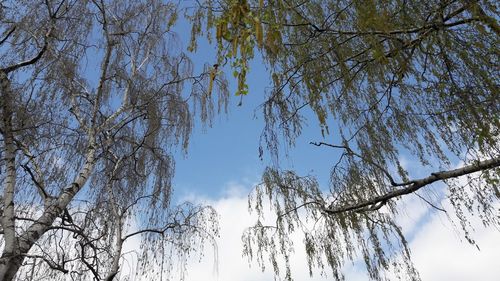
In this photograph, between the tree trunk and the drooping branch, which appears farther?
the tree trunk

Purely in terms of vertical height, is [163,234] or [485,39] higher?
[163,234]

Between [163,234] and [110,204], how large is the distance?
3.14 feet

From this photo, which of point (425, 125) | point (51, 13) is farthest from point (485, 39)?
point (51, 13)

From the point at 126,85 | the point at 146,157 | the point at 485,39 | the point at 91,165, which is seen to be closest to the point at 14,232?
the point at 91,165

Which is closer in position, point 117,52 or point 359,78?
point 359,78

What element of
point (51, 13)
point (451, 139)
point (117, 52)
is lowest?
point (451, 139)

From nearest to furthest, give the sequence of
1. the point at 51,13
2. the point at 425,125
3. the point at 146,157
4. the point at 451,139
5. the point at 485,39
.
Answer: the point at 485,39, the point at 451,139, the point at 425,125, the point at 51,13, the point at 146,157

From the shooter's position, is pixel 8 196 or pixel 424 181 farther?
pixel 8 196

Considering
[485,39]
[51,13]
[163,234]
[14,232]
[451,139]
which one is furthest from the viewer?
[163,234]

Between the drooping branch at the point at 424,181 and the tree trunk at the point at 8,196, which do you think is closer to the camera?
the drooping branch at the point at 424,181

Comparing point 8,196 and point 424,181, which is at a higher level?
point 8,196

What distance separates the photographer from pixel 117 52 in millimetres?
7223

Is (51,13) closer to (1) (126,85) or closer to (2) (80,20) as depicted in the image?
(2) (80,20)

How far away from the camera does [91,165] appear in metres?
5.39
